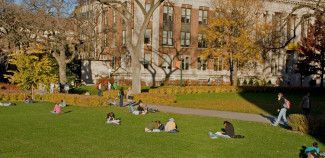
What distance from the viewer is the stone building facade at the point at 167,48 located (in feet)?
193

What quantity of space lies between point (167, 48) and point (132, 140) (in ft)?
143

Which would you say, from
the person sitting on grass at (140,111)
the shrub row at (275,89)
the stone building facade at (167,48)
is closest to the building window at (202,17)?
the stone building facade at (167,48)

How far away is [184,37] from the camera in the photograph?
61.5 m

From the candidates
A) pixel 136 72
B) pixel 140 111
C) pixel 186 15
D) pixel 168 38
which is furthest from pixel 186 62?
pixel 140 111

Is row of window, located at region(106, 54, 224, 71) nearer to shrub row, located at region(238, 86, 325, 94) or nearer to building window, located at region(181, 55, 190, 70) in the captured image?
building window, located at region(181, 55, 190, 70)

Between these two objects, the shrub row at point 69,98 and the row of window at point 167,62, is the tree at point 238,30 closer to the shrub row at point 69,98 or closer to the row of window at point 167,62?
the row of window at point 167,62

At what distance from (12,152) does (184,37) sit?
49.0 meters

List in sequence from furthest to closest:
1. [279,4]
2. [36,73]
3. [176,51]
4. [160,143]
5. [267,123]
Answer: [279,4]
[176,51]
[36,73]
[267,123]
[160,143]

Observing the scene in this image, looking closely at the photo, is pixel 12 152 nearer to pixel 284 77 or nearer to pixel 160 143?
pixel 160 143

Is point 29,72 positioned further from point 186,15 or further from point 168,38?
point 186,15

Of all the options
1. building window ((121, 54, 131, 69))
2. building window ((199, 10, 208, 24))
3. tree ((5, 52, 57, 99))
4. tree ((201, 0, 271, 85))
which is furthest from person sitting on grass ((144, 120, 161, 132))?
building window ((199, 10, 208, 24))

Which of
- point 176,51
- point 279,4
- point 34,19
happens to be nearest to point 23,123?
point 34,19

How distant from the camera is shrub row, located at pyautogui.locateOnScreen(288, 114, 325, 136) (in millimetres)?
18656

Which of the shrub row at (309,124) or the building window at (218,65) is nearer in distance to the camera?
the shrub row at (309,124)
